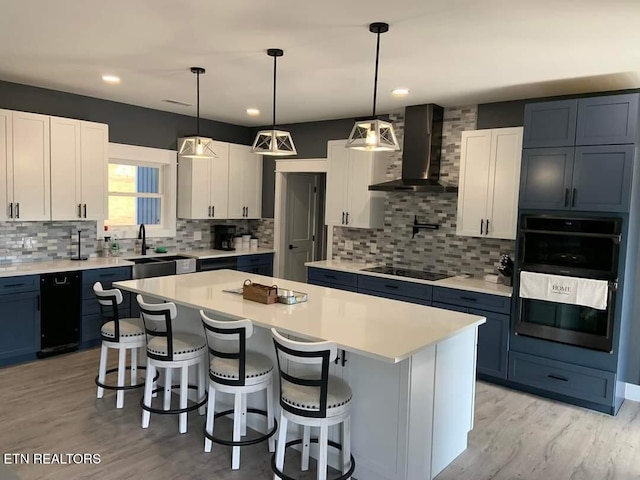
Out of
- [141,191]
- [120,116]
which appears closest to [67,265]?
[141,191]

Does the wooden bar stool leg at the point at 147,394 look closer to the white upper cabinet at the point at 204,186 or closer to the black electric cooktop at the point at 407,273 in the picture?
the black electric cooktop at the point at 407,273

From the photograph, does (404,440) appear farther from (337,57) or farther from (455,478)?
(337,57)

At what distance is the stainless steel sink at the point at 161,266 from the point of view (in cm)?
514

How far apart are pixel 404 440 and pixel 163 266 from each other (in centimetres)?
371

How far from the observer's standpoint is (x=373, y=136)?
2.91 m

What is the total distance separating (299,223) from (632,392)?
14.8 feet

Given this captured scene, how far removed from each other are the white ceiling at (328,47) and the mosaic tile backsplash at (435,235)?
0.59 m

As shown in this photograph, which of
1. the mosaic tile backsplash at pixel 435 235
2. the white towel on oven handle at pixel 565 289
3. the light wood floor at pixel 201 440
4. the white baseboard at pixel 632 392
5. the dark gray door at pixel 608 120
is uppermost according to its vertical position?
the dark gray door at pixel 608 120

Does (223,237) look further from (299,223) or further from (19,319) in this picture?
(19,319)

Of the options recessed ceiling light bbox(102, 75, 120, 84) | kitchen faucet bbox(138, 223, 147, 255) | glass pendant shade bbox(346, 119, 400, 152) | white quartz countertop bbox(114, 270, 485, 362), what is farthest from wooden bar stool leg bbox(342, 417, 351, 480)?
kitchen faucet bbox(138, 223, 147, 255)

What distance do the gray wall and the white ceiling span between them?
0.19m

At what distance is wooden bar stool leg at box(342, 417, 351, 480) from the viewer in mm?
2594

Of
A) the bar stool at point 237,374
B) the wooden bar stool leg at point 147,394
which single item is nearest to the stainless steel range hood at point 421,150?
the bar stool at point 237,374

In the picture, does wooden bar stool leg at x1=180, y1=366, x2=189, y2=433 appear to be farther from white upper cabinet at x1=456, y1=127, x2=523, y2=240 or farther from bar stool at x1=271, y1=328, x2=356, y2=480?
white upper cabinet at x1=456, y1=127, x2=523, y2=240
